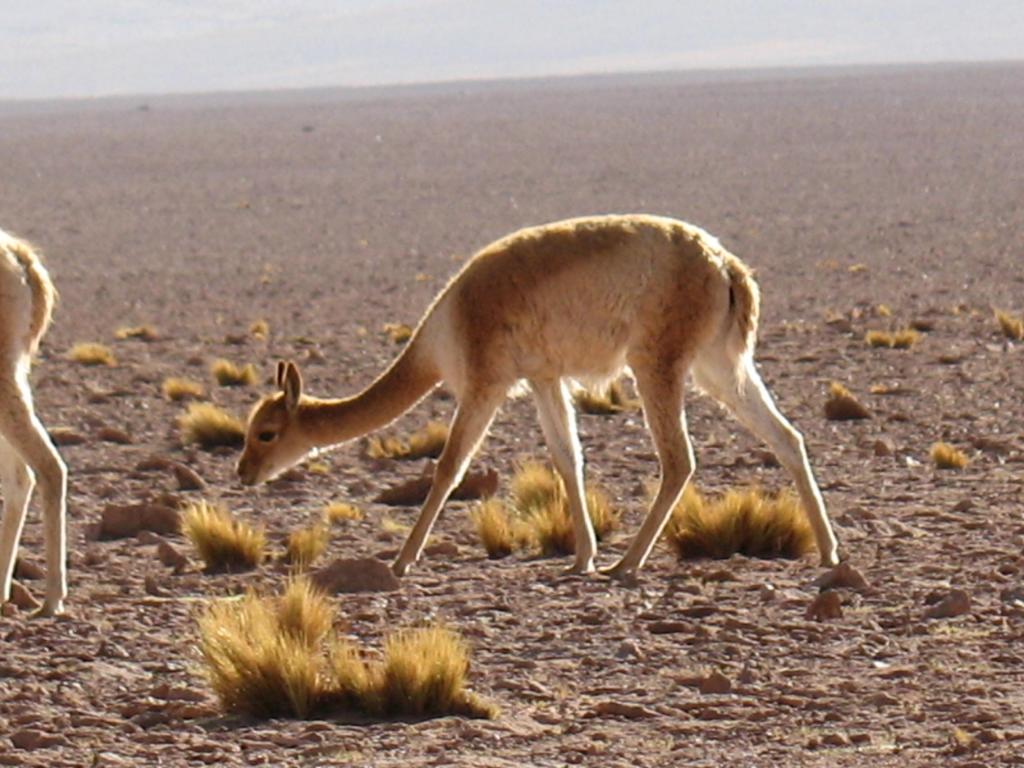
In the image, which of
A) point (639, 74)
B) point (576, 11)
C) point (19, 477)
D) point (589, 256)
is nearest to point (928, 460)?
point (589, 256)

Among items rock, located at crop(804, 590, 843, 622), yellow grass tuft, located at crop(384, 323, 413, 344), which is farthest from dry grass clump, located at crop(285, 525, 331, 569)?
yellow grass tuft, located at crop(384, 323, 413, 344)

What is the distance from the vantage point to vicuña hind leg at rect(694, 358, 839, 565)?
31.3 ft

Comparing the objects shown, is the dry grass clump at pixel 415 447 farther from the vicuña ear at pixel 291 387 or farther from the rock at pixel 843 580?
the rock at pixel 843 580

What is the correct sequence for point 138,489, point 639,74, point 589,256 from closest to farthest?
point 589,256, point 138,489, point 639,74

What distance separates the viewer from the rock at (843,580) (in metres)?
8.79

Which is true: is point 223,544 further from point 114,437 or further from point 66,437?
point 114,437

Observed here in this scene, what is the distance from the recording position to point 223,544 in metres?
10.0

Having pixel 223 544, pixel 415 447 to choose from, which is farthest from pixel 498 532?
pixel 415 447

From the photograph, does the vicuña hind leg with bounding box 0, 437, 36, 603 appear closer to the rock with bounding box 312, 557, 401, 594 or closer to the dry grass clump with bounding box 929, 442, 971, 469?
the rock with bounding box 312, 557, 401, 594

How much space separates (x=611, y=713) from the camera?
689 centimetres

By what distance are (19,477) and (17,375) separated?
0.56 meters

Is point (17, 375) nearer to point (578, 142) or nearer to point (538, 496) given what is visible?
point (538, 496)

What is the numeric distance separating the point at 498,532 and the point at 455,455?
2.22 ft

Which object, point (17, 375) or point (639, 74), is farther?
point (639, 74)
